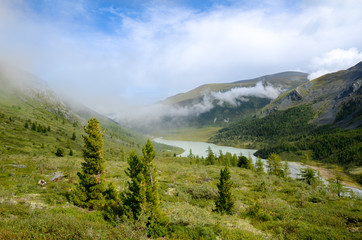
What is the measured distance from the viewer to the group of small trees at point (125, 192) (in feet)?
50.2

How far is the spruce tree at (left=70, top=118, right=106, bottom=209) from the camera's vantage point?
19.0 meters

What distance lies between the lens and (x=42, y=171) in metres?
33.0

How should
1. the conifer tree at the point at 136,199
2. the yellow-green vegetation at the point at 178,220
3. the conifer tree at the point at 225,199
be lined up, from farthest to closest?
the conifer tree at the point at 225,199 < the conifer tree at the point at 136,199 < the yellow-green vegetation at the point at 178,220

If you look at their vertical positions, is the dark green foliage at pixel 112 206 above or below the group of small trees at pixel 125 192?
below

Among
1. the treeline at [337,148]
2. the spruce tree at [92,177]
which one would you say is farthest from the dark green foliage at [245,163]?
the treeline at [337,148]

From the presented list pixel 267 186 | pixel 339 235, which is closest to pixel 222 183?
pixel 339 235

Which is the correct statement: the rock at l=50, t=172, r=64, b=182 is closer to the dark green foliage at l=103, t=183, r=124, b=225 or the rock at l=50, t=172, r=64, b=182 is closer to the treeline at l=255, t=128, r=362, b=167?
the dark green foliage at l=103, t=183, r=124, b=225

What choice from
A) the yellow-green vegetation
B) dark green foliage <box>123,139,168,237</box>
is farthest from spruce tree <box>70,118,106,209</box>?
dark green foliage <box>123,139,168,237</box>

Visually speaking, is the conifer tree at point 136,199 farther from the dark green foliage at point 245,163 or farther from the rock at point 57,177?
the dark green foliage at point 245,163

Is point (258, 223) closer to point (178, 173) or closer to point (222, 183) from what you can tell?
point (222, 183)

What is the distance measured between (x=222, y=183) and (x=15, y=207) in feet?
68.4

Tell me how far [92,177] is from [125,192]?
16.5ft

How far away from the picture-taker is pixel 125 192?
1731 centimetres

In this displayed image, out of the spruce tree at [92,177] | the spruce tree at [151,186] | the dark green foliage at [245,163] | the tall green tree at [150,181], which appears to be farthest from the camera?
the dark green foliage at [245,163]
